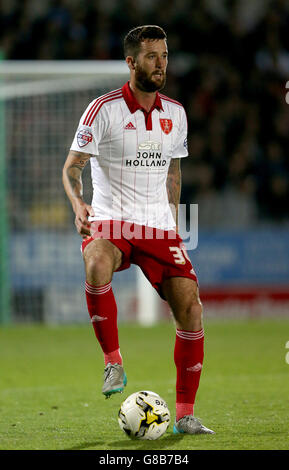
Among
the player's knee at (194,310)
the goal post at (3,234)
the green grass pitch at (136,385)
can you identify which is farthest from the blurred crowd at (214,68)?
the player's knee at (194,310)

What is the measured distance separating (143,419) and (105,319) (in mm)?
619

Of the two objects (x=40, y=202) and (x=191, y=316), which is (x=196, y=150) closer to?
(x=40, y=202)

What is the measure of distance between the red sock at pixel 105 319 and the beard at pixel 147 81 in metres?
1.19

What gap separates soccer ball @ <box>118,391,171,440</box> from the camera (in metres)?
5.12

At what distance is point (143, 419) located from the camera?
5121mm

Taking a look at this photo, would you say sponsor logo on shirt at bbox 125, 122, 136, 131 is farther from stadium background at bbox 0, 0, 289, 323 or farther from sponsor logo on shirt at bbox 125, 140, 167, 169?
stadium background at bbox 0, 0, 289, 323

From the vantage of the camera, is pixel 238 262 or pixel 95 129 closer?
pixel 95 129

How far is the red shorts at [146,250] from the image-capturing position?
5.38 metres

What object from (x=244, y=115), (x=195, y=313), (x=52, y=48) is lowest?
(x=195, y=313)

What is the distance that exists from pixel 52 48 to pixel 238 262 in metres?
4.89

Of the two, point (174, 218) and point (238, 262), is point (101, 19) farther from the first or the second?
point (174, 218)

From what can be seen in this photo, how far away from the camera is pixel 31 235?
42.6 ft
